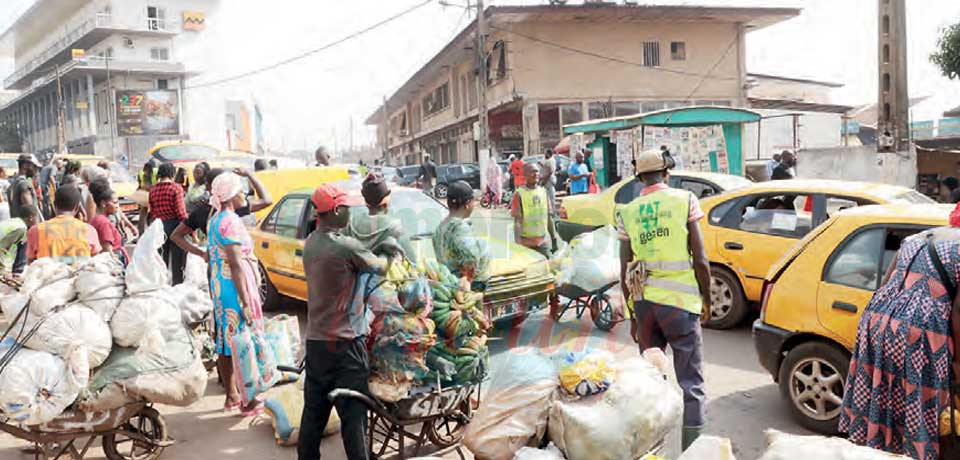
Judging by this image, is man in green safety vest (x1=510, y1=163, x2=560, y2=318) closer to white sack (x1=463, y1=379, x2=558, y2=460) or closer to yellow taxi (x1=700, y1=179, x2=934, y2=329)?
yellow taxi (x1=700, y1=179, x2=934, y2=329)

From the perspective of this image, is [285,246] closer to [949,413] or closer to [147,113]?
[949,413]

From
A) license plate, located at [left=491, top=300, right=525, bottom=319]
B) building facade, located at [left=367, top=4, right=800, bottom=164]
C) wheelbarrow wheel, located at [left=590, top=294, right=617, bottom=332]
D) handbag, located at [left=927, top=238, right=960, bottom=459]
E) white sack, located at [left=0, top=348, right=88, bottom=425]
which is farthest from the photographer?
building facade, located at [left=367, top=4, right=800, bottom=164]

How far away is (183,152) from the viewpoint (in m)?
21.2

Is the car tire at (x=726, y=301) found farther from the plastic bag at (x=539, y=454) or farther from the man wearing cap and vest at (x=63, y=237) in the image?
the man wearing cap and vest at (x=63, y=237)

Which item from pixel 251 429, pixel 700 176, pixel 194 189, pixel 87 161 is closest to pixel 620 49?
pixel 87 161

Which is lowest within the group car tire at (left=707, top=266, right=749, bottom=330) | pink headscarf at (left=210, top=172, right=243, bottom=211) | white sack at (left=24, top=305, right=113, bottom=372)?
car tire at (left=707, top=266, right=749, bottom=330)

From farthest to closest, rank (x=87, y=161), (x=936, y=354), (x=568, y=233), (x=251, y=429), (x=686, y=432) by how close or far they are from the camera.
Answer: (x=87, y=161) < (x=568, y=233) < (x=251, y=429) < (x=686, y=432) < (x=936, y=354)

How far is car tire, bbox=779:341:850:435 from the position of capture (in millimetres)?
4574

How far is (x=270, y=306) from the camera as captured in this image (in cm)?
863

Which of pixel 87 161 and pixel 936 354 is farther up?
pixel 87 161

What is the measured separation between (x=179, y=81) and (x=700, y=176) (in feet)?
168

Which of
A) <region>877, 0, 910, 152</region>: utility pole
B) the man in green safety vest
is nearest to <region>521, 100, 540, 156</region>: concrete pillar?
<region>877, 0, 910, 152</region>: utility pole

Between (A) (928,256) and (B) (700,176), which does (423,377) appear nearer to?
(A) (928,256)

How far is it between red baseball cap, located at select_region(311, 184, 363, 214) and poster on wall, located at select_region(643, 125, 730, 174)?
14016 millimetres
